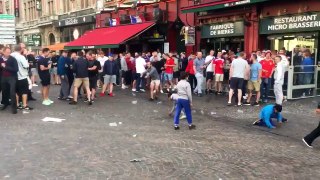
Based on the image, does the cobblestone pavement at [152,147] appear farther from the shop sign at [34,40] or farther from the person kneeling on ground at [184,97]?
the shop sign at [34,40]

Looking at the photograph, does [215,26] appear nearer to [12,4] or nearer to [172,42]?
[172,42]

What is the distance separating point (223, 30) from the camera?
64.4 ft

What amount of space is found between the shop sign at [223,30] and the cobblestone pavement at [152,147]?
8.24 m

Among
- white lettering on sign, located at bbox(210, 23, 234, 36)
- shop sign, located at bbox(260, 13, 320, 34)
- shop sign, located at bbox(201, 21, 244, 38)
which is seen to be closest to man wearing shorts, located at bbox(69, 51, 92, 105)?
shop sign, located at bbox(260, 13, 320, 34)

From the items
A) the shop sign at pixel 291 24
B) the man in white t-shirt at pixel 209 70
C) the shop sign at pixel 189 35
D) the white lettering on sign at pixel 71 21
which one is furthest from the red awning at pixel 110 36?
the man in white t-shirt at pixel 209 70

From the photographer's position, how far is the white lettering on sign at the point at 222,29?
754 inches

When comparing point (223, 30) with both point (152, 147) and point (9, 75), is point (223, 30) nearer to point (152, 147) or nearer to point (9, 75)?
point (9, 75)

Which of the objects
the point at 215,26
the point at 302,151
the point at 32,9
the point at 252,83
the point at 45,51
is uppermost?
the point at 32,9

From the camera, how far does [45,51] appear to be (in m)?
12.5

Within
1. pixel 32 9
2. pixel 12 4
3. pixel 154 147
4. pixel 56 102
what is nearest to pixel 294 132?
pixel 154 147

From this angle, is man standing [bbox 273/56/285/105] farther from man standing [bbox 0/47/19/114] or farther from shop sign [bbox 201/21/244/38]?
shop sign [bbox 201/21/244/38]

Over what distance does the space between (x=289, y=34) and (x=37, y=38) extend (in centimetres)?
2994

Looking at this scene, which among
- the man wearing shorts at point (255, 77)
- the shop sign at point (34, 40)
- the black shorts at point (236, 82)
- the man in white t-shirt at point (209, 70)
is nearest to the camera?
the black shorts at point (236, 82)

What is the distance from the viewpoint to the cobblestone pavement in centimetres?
564
